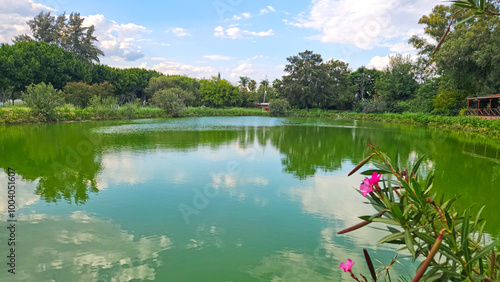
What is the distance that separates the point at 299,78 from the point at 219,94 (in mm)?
14231

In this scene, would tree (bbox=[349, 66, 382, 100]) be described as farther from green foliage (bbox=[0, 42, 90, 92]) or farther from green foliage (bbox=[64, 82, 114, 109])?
green foliage (bbox=[0, 42, 90, 92])

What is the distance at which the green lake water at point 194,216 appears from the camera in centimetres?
334

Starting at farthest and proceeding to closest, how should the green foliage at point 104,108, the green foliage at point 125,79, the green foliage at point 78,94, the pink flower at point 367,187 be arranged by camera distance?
the green foliage at point 125,79 < the green foliage at point 78,94 < the green foliage at point 104,108 < the pink flower at point 367,187

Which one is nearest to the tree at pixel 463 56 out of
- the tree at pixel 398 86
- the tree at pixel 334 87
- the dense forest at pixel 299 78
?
the dense forest at pixel 299 78

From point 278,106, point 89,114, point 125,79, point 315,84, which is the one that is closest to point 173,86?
point 125,79

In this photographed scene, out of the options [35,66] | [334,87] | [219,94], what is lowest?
[219,94]

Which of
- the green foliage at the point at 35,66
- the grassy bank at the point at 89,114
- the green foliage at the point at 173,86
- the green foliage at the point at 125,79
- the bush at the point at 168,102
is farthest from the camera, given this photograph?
the green foliage at the point at 125,79

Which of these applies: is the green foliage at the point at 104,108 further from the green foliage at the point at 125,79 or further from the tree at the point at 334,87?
the tree at the point at 334,87

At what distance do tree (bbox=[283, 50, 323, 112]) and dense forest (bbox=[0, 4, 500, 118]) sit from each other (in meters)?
0.16

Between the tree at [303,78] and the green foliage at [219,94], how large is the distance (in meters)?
9.65

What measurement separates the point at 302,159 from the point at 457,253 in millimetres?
8886

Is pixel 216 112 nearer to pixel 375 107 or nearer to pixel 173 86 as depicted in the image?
pixel 173 86

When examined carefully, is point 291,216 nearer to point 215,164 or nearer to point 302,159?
point 215,164

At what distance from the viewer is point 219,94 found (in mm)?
51344
